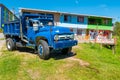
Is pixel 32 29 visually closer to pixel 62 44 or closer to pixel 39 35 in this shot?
pixel 39 35

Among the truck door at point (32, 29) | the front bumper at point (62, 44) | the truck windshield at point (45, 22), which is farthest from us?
the truck windshield at point (45, 22)

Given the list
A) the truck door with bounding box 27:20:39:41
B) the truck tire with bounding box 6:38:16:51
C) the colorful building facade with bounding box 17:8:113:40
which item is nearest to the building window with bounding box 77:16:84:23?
the colorful building facade with bounding box 17:8:113:40

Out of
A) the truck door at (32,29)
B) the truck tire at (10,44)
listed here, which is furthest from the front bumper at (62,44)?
the truck tire at (10,44)

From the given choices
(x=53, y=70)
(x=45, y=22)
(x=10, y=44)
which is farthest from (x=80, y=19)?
(x=53, y=70)

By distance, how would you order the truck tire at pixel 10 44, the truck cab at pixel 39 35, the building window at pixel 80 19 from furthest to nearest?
the building window at pixel 80 19 → the truck tire at pixel 10 44 → the truck cab at pixel 39 35

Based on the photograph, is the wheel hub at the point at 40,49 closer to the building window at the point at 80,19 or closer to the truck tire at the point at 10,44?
the truck tire at the point at 10,44

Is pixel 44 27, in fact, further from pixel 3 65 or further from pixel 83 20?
pixel 83 20

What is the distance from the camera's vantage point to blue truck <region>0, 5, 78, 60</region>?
41.8ft

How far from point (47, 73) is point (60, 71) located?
2.30 ft

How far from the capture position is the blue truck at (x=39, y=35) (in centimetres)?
1274

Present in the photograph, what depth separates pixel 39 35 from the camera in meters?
13.5

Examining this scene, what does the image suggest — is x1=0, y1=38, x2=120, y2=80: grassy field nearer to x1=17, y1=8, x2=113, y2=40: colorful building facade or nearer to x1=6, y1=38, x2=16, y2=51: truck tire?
x1=6, y1=38, x2=16, y2=51: truck tire

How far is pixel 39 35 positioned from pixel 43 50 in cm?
107

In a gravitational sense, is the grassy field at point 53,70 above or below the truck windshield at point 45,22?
below
